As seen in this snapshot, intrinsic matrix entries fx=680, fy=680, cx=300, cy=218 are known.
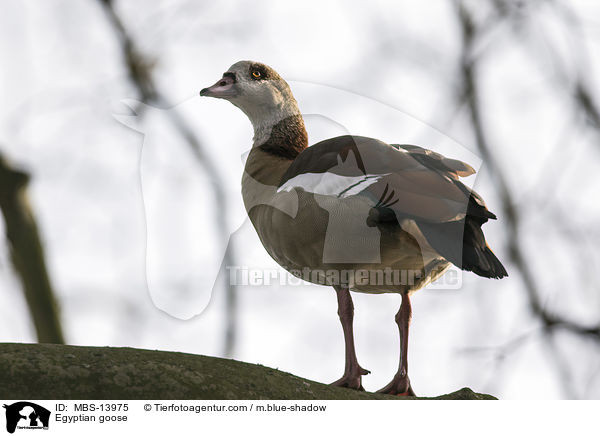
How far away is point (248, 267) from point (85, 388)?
1.64 metres

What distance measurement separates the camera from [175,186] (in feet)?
13.3

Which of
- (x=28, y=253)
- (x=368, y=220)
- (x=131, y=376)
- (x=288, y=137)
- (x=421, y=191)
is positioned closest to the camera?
(x=131, y=376)

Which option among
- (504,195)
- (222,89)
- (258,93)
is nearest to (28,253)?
(222,89)

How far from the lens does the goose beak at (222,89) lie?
13.1 ft

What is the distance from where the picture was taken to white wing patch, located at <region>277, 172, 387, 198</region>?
3244 millimetres

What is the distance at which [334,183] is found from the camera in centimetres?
332

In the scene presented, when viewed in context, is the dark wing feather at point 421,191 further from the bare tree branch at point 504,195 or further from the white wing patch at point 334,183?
the bare tree branch at point 504,195

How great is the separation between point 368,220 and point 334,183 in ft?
0.82

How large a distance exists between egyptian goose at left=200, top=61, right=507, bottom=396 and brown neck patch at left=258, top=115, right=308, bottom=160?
0.64 ft

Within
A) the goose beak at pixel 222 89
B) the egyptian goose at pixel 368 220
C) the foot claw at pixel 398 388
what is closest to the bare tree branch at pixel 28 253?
the goose beak at pixel 222 89

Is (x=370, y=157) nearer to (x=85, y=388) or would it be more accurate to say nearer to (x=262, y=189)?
(x=262, y=189)

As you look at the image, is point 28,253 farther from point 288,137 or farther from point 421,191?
point 421,191
